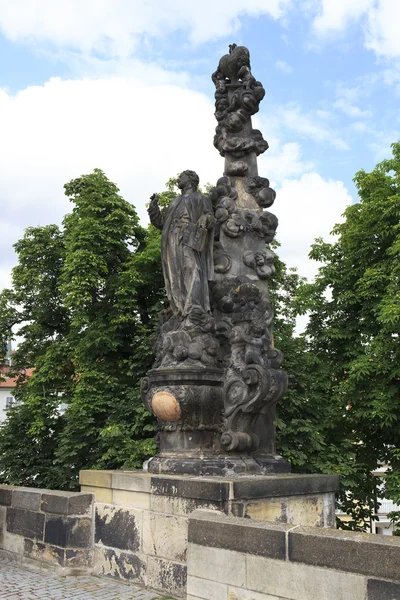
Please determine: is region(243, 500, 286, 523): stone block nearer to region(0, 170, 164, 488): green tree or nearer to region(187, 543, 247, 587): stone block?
region(187, 543, 247, 587): stone block

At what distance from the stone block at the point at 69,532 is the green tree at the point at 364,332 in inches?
353

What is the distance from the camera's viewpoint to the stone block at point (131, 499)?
6.23m

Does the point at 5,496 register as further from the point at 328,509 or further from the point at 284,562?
the point at 284,562

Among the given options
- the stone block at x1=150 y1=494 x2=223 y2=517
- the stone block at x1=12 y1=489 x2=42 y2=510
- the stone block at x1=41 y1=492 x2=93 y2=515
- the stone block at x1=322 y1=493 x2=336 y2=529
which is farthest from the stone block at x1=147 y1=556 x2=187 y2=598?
the stone block at x1=322 y1=493 x2=336 y2=529

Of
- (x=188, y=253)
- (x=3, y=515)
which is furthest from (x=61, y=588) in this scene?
(x=188, y=253)

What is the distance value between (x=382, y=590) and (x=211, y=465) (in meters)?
2.80

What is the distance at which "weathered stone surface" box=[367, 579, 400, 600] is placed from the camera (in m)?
3.72

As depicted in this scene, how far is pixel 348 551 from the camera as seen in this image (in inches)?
156

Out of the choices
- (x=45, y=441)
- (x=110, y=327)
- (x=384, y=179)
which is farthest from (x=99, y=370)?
(x=384, y=179)

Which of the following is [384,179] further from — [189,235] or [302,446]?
[189,235]

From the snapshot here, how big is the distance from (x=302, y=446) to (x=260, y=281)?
8.38 m

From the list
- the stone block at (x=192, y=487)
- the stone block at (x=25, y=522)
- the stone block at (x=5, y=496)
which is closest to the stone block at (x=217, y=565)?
the stone block at (x=192, y=487)

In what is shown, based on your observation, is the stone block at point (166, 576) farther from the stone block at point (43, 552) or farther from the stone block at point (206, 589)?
the stone block at point (43, 552)

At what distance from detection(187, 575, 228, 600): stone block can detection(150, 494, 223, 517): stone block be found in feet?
2.69
